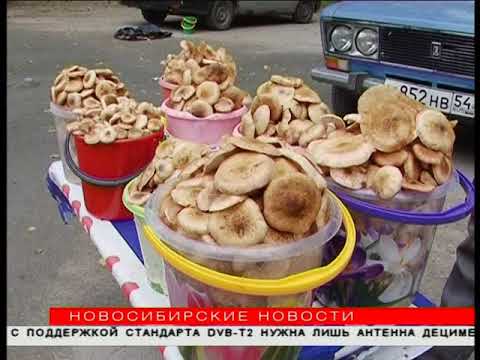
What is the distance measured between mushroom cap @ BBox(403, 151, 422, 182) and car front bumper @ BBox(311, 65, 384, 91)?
97.1 inches

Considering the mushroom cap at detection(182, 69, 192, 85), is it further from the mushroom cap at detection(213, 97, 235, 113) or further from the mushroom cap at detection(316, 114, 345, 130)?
the mushroom cap at detection(316, 114, 345, 130)

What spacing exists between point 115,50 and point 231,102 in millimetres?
5268

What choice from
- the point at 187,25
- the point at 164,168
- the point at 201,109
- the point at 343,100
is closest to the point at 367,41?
the point at 343,100

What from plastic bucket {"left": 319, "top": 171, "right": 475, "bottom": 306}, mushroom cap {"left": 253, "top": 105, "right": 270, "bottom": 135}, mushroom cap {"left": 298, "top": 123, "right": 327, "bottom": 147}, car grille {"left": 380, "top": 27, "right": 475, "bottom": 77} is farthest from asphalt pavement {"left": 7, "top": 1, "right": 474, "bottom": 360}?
car grille {"left": 380, "top": 27, "right": 475, "bottom": 77}

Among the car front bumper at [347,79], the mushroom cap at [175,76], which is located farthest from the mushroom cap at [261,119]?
the car front bumper at [347,79]

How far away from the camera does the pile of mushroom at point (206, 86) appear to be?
1433 millimetres

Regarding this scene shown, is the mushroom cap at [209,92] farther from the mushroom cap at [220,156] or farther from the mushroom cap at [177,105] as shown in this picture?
the mushroom cap at [220,156]

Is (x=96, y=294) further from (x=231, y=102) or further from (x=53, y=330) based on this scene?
(x=53, y=330)

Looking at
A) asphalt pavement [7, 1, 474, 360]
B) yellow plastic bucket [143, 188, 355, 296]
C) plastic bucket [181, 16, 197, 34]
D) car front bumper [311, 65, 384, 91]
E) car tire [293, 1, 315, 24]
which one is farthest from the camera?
car tire [293, 1, 315, 24]

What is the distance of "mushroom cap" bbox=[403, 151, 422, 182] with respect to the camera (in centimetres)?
92

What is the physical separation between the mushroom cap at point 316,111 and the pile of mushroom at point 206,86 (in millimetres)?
312

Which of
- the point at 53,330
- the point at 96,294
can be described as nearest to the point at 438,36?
the point at 96,294

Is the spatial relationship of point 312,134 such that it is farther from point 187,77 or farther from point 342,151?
point 187,77

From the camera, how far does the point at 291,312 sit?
2.73 ft
